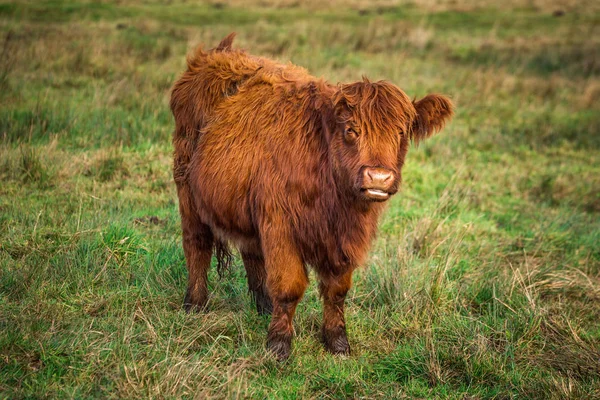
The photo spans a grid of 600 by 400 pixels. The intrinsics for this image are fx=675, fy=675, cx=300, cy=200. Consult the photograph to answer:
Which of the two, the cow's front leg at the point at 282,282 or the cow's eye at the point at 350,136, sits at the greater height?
the cow's eye at the point at 350,136

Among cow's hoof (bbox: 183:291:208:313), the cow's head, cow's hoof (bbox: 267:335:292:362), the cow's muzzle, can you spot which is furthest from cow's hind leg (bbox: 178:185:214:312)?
the cow's muzzle

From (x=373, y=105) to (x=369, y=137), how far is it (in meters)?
0.17

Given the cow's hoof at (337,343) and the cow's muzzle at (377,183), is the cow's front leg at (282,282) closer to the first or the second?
the cow's hoof at (337,343)

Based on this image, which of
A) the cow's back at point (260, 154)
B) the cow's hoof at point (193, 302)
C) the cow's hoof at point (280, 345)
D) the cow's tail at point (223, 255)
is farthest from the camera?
the cow's tail at point (223, 255)

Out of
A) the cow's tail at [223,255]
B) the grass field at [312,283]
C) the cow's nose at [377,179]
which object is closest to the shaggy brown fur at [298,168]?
the cow's nose at [377,179]

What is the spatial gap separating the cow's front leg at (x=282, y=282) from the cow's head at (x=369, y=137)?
1.52 ft

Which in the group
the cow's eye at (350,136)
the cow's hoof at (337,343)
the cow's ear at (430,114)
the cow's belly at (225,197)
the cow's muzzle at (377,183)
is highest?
the cow's ear at (430,114)

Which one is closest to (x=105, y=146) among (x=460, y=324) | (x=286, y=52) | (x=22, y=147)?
(x=22, y=147)

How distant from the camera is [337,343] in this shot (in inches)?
154

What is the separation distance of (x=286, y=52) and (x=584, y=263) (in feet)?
23.7

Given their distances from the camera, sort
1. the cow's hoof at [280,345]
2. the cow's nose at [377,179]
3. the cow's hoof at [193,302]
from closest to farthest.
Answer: the cow's nose at [377,179] → the cow's hoof at [280,345] → the cow's hoof at [193,302]

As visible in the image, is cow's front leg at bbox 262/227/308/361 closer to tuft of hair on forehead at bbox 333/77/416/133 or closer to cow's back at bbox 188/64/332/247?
cow's back at bbox 188/64/332/247

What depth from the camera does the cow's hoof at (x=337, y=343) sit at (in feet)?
12.8

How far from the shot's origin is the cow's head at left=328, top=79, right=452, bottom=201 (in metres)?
3.25
